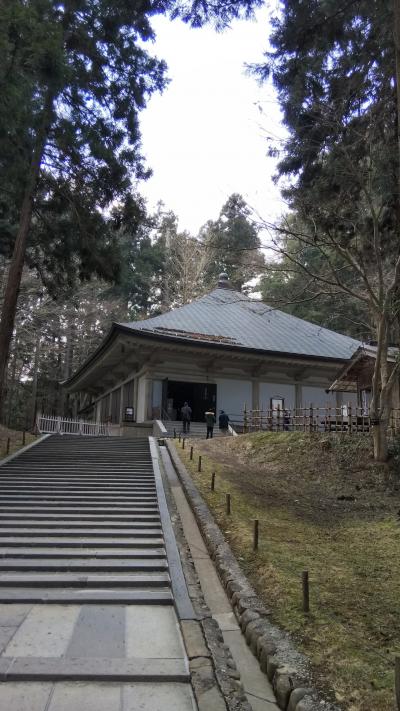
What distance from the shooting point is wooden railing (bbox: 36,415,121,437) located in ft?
71.3

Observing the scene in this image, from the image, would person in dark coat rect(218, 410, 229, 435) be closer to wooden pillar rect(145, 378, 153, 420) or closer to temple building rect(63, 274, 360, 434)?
temple building rect(63, 274, 360, 434)

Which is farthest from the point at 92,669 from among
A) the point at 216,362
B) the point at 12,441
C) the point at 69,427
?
the point at 69,427

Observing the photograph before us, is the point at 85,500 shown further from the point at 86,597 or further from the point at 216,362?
the point at 216,362

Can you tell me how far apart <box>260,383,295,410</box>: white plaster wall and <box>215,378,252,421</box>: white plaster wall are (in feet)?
2.25

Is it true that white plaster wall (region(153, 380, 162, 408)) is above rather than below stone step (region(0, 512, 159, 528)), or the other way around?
above

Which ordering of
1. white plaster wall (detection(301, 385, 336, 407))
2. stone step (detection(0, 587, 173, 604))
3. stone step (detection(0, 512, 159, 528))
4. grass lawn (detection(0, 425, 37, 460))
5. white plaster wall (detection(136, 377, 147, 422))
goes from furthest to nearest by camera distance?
white plaster wall (detection(301, 385, 336, 407))
white plaster wall (detection(136, 377, 147, 422))
grass lawn (detection(0, 425, 37, 460))
stone step (detection(0, 512, 159, 528))
stone step (detection(0, 587, 173, 604))

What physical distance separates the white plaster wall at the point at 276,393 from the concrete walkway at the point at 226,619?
1572cm

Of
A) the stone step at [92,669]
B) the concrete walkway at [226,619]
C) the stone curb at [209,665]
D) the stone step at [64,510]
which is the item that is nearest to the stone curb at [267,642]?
the concrete walkway at [226,619]

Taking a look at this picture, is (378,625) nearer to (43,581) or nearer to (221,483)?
(43,581)

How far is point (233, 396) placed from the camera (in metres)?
23.3

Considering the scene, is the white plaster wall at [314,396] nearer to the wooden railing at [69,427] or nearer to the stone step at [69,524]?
the wooden railing at [69,427]

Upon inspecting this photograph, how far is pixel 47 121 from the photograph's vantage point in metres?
11.0

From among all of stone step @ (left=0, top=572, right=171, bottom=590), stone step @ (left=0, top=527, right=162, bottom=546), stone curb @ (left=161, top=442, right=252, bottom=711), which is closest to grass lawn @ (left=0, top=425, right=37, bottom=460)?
stone step @ (left=0, top=527, right=162, bottom=546)

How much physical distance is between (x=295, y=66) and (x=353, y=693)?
33.7 feet
